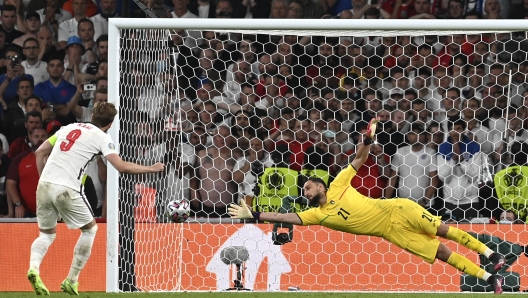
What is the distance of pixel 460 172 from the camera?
10.3 meters

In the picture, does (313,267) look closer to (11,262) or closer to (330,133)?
(330,133)

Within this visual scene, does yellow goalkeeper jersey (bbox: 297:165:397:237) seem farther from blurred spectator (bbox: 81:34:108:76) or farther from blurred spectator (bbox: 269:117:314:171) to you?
blurred spectator (bbox: 81:34:108:76)

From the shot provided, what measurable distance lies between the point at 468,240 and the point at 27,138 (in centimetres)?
556

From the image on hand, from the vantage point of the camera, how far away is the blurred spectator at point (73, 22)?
42.3 feet

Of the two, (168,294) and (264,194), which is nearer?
(168,294)

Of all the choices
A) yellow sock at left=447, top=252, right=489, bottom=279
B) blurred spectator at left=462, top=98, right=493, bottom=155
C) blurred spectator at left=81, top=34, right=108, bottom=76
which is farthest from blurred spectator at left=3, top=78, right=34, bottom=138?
yellow sock at left=447, top=252, right=489, bottom=279

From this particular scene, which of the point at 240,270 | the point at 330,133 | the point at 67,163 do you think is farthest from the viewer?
the point at 330,133

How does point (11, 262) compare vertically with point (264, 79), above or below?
below

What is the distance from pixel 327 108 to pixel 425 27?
7.07 feet

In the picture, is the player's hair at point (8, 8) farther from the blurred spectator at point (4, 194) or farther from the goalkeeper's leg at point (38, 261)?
the goalkeeper's leg at point (38, 261)

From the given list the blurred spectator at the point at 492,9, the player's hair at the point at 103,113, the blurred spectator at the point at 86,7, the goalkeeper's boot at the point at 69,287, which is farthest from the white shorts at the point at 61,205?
the blurred spectator at the point at 492,9

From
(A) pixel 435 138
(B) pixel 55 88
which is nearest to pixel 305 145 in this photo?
(A) pixel 435 138

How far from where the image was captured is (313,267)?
1011cm

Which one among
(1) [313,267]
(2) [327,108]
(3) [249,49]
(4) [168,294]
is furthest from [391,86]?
(4) [168,294]
